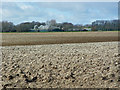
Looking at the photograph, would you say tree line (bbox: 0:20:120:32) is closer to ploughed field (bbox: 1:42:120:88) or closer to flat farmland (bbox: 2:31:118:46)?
flat farmland (bbox: 2:31:118:46)

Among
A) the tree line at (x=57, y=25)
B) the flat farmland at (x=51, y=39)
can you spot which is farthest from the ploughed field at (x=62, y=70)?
the tree line at (x=57, y=25)

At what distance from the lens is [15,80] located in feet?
34.1

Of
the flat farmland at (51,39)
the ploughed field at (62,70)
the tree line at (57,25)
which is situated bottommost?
the ploughed field at (62,70)

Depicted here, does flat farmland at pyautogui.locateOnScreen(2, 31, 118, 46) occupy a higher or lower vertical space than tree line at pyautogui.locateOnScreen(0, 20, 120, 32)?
lower

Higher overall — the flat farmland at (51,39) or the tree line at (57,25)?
the tree line at (57,25)

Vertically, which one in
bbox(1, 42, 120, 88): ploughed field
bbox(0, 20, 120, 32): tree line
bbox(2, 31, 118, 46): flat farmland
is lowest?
bbox(1, 42, 120, 88): ploughed field

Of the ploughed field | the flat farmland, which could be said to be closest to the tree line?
the flat farmland

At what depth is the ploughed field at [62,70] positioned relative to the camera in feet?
33.5

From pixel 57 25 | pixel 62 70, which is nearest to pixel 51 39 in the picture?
pixel 62 70

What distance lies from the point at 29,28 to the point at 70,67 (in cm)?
11134

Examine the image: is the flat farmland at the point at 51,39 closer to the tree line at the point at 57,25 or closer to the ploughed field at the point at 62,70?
the ploughed field at the point at 62,70

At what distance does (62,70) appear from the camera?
11484 millimetres

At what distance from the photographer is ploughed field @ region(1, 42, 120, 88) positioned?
1022 cm

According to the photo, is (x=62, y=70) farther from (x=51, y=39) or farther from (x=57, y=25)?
(x=57, y=25)
